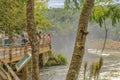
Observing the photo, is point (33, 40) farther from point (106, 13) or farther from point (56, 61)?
point (56, 61)

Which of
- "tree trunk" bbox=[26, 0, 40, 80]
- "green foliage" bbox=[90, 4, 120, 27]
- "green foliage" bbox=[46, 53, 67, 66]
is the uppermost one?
"green foliage" bbox=[90, 4, 120, 27]

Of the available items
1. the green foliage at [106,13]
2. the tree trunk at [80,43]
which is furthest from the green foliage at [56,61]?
the tree trunk at [80,43]

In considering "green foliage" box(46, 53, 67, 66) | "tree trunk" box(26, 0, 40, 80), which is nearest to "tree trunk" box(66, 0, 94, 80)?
"tree trunk" box(26, 0, 40, 80)

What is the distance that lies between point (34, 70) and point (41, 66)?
89.2 feet

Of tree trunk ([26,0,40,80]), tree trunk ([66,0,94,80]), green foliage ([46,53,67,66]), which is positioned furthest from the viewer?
green foliage ([46,53,67,66])

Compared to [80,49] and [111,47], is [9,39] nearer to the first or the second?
[80,49]

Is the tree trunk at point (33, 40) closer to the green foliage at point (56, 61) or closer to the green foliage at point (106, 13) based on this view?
the green foliage at point (106, 13)

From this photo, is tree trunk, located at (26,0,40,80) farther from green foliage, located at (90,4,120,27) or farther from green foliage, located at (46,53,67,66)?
green foliage, located at (46,53,67,66)

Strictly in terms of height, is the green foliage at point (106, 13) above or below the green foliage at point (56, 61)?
above

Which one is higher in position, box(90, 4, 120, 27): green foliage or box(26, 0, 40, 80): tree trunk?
box(90, 4, 120, 27): green foliage

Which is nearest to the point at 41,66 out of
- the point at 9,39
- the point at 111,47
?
the point at 9,39

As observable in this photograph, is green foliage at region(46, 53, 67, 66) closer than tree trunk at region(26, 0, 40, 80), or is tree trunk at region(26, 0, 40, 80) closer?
tree trunk at region(26, 0, 40, 80)

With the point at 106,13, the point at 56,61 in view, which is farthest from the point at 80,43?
the point at 56,61

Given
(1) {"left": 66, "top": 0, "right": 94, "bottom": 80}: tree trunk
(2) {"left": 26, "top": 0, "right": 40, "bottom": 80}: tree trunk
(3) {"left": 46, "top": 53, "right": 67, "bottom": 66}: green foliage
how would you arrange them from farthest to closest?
(3) {"left": 46, "top": 53, "right": 67, "bottom": 66}: green foliage → (2) {"left": 26, "top": 0, "right": 40, "bottom": 80}: tree trunk → (1) {"left": 66, "top": 0, "right": 94, "bottom": 80}: tree trunk
